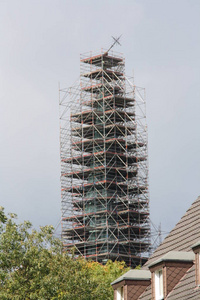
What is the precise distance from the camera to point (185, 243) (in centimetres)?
2956

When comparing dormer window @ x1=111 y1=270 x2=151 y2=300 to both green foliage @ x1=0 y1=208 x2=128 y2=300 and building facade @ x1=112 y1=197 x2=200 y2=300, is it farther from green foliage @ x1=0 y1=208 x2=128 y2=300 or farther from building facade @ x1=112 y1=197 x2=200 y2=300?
green foliage @ x1=0 y1=208 x2=128 y2=300

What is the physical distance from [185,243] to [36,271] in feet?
61.3

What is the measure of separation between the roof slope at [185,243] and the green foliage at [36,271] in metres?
15.3

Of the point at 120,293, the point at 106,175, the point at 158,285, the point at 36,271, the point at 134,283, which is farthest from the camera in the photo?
the point at 106,175

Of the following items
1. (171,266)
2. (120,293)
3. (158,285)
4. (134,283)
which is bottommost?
(158,285)

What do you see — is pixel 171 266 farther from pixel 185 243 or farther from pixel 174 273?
pixel 185 243

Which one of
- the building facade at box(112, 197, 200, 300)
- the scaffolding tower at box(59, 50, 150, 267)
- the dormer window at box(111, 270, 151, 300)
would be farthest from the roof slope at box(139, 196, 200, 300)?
the scaffolding tower at box(59, 50, 150, 267)

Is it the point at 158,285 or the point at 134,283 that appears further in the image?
the point at 134,283

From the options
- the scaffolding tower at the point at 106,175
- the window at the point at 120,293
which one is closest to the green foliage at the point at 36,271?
the window at the point at 120,293

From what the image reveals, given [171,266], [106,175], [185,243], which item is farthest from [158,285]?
[106,175]

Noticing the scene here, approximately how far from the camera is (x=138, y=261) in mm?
131500

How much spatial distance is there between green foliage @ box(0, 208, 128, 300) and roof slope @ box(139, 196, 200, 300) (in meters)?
15.3

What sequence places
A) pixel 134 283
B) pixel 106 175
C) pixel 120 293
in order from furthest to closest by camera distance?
pixel 106 175 → pixel 120 293 → pixel 134 283

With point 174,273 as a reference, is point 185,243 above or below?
above
